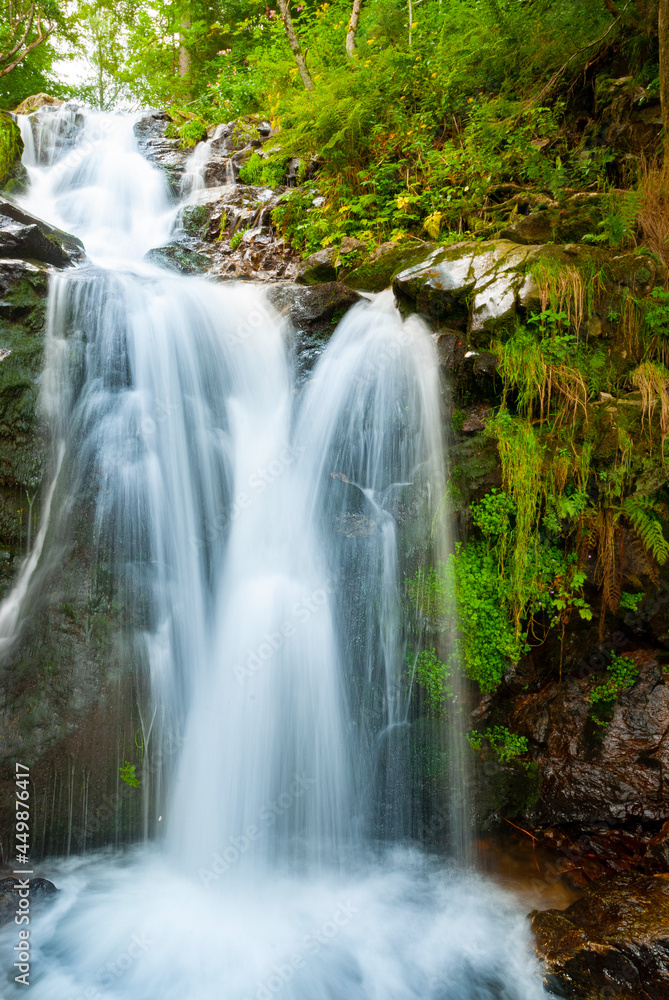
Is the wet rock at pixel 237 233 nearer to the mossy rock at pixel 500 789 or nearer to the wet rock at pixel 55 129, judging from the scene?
the wet rock at pixel 55 129

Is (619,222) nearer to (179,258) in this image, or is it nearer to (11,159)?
(179,258)

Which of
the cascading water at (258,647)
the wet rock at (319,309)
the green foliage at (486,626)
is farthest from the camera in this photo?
the wet rock at (319,309)

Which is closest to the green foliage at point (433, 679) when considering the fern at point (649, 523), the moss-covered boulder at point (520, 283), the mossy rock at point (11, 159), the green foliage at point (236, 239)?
the fern at point (649, 523)

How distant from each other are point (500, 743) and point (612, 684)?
942 millimetres

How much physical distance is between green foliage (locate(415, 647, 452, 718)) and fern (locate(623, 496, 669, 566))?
168 cm

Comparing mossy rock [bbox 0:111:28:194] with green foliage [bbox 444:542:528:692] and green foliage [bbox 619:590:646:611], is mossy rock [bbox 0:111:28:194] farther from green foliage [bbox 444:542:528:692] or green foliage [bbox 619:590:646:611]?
green foliage [bbox 619:590:646:611]

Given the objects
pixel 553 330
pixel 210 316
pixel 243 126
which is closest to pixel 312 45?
pixel 243 126

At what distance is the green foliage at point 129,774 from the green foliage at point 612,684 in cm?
340

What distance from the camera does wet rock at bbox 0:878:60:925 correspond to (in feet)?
11.3

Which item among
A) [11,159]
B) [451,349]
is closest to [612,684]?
[451,349]

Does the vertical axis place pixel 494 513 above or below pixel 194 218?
below

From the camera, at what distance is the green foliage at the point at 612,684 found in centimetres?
404

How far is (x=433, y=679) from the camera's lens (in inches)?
163

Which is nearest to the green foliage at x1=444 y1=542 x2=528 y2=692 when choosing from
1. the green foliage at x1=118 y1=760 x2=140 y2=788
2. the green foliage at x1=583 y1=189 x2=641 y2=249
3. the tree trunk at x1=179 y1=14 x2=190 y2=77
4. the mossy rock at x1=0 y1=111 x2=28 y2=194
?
the green foliage at x1=118 y1=760 x2=140 y2=788
